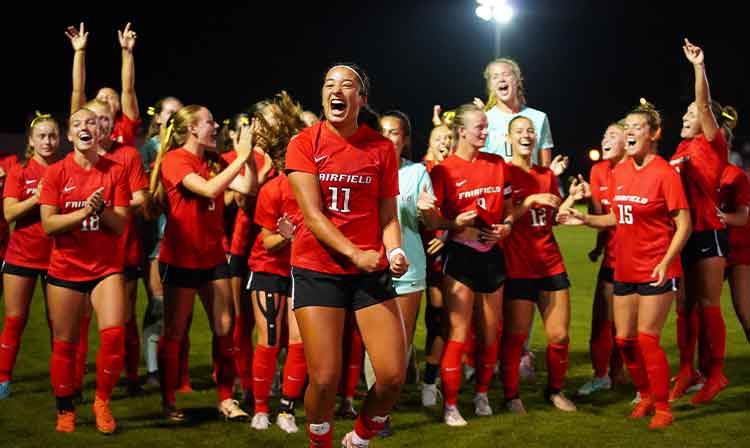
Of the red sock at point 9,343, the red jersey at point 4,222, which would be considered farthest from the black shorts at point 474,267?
the red jersey at point 4,222

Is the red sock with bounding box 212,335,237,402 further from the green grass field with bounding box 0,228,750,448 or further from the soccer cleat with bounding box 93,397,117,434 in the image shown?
the soccer cleat with bounding box 93,397,117,434

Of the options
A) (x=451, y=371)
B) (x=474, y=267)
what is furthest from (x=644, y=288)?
(x=451, y=371)

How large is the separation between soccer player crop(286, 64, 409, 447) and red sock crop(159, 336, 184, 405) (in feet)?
5.67

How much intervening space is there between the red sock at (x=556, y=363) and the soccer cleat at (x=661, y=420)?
2.39ft

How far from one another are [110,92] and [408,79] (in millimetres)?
28955

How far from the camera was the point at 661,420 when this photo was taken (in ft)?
18.5

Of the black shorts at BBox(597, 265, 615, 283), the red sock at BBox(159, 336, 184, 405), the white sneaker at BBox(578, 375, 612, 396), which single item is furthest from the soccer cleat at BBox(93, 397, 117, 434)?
the black shorts at BBox(597, 265, 615, 283)

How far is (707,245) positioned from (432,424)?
2248 millimetres

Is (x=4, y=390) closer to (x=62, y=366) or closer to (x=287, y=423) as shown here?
(x=62, y=366)

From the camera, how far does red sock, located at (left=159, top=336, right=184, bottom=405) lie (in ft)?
18.9

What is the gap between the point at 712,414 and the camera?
600 centimetres

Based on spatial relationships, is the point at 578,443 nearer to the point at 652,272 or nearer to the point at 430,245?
the point at 652,272

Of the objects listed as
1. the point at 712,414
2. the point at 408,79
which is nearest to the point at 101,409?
the point at 712,414

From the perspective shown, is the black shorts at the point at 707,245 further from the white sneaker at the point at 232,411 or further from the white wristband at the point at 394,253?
the white sneaker at the point at 232,411
